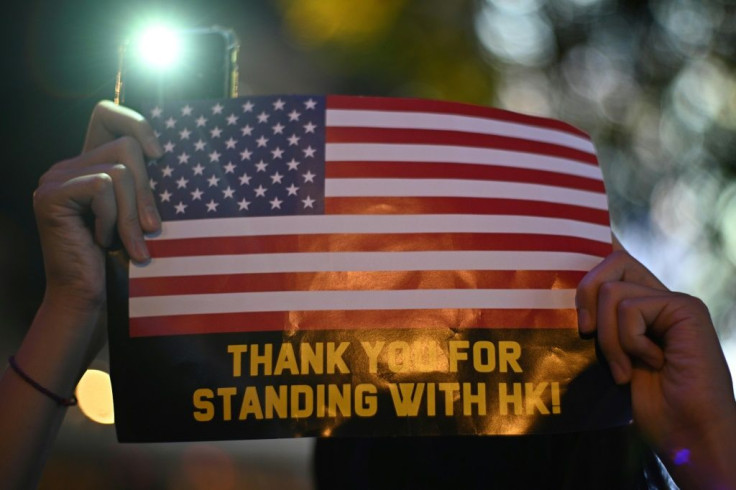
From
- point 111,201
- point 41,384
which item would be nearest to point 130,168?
point 111,201

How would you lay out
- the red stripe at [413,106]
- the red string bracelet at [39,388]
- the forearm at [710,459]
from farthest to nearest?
1. the red stripe at [413,106]
2. the red string bracelet at [39,388]
3. the forearm at [710,459]

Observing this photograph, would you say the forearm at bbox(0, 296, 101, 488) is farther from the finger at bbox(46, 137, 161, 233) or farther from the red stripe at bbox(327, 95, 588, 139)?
the red stripe at bbox(327, 95, 588, 139)

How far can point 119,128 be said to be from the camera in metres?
2.03

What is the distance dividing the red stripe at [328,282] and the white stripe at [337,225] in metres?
0.10

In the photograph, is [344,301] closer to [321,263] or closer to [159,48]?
[321,263]

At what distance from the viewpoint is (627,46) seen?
31.8 feet

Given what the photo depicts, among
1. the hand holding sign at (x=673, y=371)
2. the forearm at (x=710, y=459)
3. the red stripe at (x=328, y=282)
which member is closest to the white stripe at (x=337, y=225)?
the red stripe at (x=328, y=282)

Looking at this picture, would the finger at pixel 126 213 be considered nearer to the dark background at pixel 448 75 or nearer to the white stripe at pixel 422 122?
the white stripe at pixel 422 122

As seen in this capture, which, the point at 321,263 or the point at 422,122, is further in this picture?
the point at 422,122

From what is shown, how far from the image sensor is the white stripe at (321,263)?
192 centimetres

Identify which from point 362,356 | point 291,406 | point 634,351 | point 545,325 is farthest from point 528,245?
point 291,406

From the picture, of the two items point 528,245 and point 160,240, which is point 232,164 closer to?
point 160,240

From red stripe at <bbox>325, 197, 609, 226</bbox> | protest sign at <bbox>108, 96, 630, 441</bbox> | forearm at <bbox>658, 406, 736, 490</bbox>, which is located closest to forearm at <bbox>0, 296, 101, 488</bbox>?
protest sign at <bbox>108, 96, 630, 441</bbox>

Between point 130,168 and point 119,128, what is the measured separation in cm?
14
